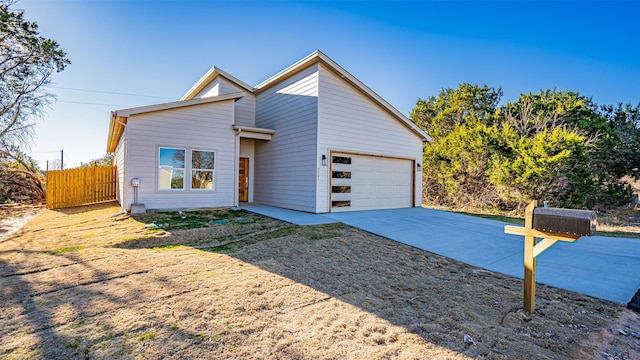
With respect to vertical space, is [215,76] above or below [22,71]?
above

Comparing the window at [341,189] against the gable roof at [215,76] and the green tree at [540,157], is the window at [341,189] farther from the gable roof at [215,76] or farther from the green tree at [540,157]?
the green tree at [540,157]

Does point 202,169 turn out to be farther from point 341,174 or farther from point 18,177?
point 18,177

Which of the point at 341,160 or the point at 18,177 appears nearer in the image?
the point at 341,160

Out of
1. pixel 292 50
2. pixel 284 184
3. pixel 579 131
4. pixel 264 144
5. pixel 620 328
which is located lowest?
pixel 620 328

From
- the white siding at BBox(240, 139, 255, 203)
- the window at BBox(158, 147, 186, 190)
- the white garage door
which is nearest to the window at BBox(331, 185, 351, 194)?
the white garage door

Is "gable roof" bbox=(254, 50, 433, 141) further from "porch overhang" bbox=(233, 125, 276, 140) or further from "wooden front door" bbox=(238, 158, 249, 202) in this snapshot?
"wooden front door" bbox=(238, 158, 249, 202)

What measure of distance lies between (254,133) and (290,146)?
1.68 meters

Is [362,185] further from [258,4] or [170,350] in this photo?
[170,350]

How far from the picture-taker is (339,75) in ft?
33.8

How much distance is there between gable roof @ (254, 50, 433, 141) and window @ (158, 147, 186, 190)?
15.2 feet

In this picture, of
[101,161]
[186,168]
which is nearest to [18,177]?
[101,161]

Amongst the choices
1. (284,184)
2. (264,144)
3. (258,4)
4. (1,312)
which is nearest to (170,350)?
(1,312)

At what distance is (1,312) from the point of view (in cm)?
311

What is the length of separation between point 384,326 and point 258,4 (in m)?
11.9
